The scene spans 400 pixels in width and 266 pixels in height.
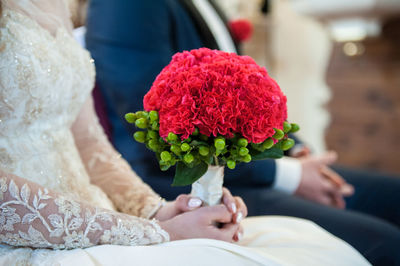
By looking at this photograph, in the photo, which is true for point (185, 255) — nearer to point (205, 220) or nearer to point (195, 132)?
point (205, 220)

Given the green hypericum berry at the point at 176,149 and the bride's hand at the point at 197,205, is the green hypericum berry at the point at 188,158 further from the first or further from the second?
the bride's hand at the point at 197,205

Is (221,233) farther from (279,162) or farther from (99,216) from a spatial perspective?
(279,162)

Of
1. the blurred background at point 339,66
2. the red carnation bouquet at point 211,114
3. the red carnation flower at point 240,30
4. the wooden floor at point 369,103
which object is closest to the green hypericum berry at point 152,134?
the red carnation bouquet at point 211,114

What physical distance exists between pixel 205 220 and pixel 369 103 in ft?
6.90

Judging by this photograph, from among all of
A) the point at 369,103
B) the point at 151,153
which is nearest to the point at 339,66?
the point at 369,103

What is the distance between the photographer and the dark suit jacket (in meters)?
1.35

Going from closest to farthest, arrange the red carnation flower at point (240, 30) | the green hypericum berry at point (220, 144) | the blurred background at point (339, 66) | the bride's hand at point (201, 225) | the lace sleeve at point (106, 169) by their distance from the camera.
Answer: the green hypericum berry at point (220, 144) → the bride's hand at point (201, 225) → the lace sleeve at point (106, 169) → the red carnation flower at point (240, 30) → the blurred background at point (339, 66)

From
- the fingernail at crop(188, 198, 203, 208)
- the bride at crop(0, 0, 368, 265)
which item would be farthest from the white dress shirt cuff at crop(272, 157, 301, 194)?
the fingernail at crop(188, 198, 203, 208)

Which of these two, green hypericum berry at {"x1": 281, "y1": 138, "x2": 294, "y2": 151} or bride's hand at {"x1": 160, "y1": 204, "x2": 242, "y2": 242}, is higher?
green hypericum berry at {"x1": 281, "y1": 138, "x2": 294, "y2": 151}

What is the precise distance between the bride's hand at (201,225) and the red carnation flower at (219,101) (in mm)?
173

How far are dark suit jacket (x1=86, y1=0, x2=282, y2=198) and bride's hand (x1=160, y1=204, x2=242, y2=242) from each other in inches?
21.1

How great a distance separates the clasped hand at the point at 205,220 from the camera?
0.74m

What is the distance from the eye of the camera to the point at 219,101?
634mm

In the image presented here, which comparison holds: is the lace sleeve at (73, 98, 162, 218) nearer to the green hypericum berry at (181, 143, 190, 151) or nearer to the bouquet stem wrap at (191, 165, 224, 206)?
the bouquet stem wrap at (191, 165, 224, 206)
